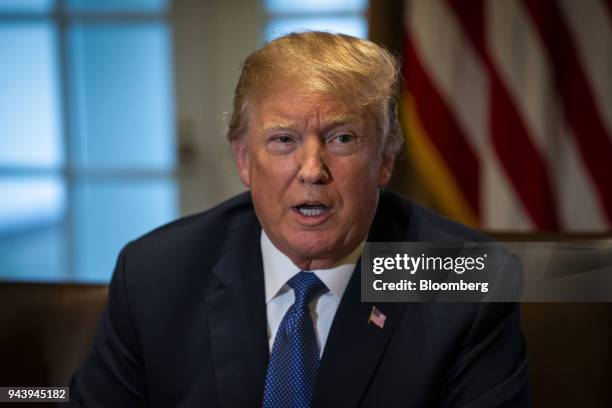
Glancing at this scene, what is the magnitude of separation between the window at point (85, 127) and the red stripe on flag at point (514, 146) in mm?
1118

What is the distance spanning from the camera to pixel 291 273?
95 centimetres

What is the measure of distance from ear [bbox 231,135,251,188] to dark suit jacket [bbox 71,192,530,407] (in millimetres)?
122

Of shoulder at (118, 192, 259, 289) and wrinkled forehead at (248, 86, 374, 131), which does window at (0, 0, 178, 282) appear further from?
wrinkled forehead at (248, 86, 374, 131)

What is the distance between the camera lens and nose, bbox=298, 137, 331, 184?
0.82 meters

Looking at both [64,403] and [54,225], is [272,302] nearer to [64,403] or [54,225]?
[64,403]

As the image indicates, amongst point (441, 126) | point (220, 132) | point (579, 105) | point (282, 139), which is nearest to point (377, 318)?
point (282, 139)

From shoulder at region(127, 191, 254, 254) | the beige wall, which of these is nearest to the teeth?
shoulder at region(127, 191, 254, 254)

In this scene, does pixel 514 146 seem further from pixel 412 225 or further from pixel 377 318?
pixel 377 318

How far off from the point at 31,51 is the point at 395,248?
2.20m

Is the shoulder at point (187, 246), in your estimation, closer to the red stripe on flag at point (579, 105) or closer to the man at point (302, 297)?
the man at point (302, 297)

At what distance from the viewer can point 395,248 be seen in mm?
837

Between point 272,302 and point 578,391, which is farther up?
point 272,302

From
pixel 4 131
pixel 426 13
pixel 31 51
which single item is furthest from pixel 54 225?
pixel 426 13

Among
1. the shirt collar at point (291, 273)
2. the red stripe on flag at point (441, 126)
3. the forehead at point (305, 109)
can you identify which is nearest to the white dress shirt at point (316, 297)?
the shirt collar at point (291, 273)
